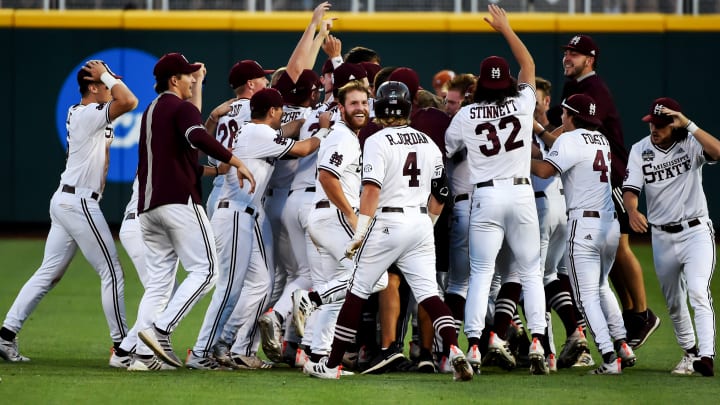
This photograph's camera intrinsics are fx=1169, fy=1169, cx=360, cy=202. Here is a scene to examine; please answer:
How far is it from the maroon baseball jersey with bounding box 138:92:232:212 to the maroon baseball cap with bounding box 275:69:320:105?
1.09 meters

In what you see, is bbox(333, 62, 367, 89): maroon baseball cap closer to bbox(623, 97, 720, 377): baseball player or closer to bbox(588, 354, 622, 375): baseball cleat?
bbox(623, 97, 720, 377): baseball player

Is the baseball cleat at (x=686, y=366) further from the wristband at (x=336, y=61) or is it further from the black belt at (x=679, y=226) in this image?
the wristband at (x=336, y=61)

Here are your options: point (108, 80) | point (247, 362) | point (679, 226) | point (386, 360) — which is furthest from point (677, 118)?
point (108, 80)

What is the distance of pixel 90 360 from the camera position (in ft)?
28.2

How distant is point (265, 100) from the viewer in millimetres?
8383

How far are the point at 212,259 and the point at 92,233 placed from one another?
42.4 inches

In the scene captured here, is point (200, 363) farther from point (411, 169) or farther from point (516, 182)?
point (516, 182)

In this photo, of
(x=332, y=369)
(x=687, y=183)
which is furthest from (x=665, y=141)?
(x=332, y=369)

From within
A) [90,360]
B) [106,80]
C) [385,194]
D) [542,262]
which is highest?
[106,80]

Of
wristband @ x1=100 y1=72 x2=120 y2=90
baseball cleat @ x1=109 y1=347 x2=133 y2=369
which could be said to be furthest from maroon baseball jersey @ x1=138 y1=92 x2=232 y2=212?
baseball cleat @ x1=109 y1=347 x2=133 y2=369

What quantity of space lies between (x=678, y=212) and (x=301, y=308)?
9.02ft

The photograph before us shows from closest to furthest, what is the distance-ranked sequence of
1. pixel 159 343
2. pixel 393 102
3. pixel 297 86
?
pixel 393 102 → pixel 159 343 → pixel 297 86

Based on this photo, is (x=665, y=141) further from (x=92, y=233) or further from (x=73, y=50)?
(x=73, y=50)

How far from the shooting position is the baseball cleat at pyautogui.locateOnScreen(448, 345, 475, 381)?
7441 millimetres
